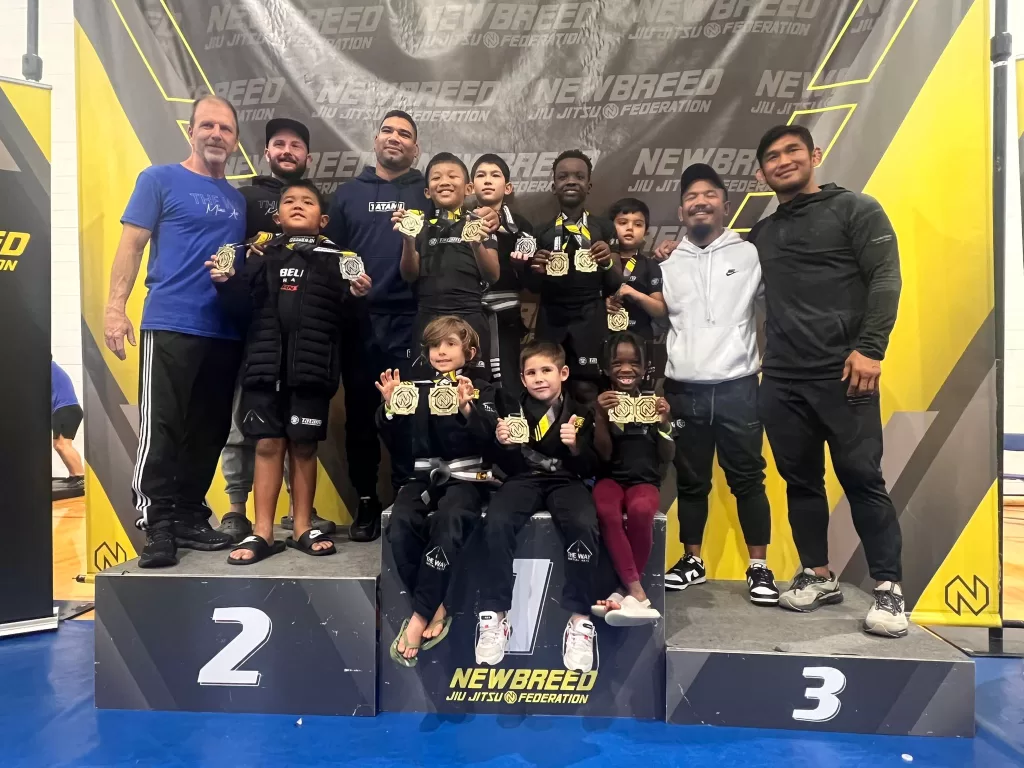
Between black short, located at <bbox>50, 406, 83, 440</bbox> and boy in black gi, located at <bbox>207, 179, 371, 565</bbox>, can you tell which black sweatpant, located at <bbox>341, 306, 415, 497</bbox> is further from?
black short, located at <bbox>50, 406, 83, 440</bbox>

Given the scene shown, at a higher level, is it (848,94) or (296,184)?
(848,94)

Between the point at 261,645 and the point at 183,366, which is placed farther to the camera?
the point at 183,366

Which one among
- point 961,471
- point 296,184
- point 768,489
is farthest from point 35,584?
point 961,471

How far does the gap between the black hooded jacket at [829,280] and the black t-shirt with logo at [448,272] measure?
1379 millimetres

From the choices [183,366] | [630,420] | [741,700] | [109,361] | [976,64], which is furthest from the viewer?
[109,361]

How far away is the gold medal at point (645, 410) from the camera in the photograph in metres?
2.74

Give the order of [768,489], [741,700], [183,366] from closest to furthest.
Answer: [741,700]
[183,366]
[768,489]

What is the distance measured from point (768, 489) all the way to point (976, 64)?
2.40 metres

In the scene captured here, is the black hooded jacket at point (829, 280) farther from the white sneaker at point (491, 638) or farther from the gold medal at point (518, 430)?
the white sneaker at point (491, 638)

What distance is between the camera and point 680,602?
9.90 feet

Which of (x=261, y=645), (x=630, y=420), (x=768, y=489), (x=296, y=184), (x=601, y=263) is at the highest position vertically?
(x=296, y=184)

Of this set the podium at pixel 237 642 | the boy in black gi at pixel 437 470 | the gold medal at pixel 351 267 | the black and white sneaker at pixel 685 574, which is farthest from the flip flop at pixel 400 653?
the gold medal at pixel 351 267

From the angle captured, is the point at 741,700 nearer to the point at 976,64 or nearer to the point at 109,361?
the point at 976,64

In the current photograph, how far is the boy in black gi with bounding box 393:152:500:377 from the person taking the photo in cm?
297
